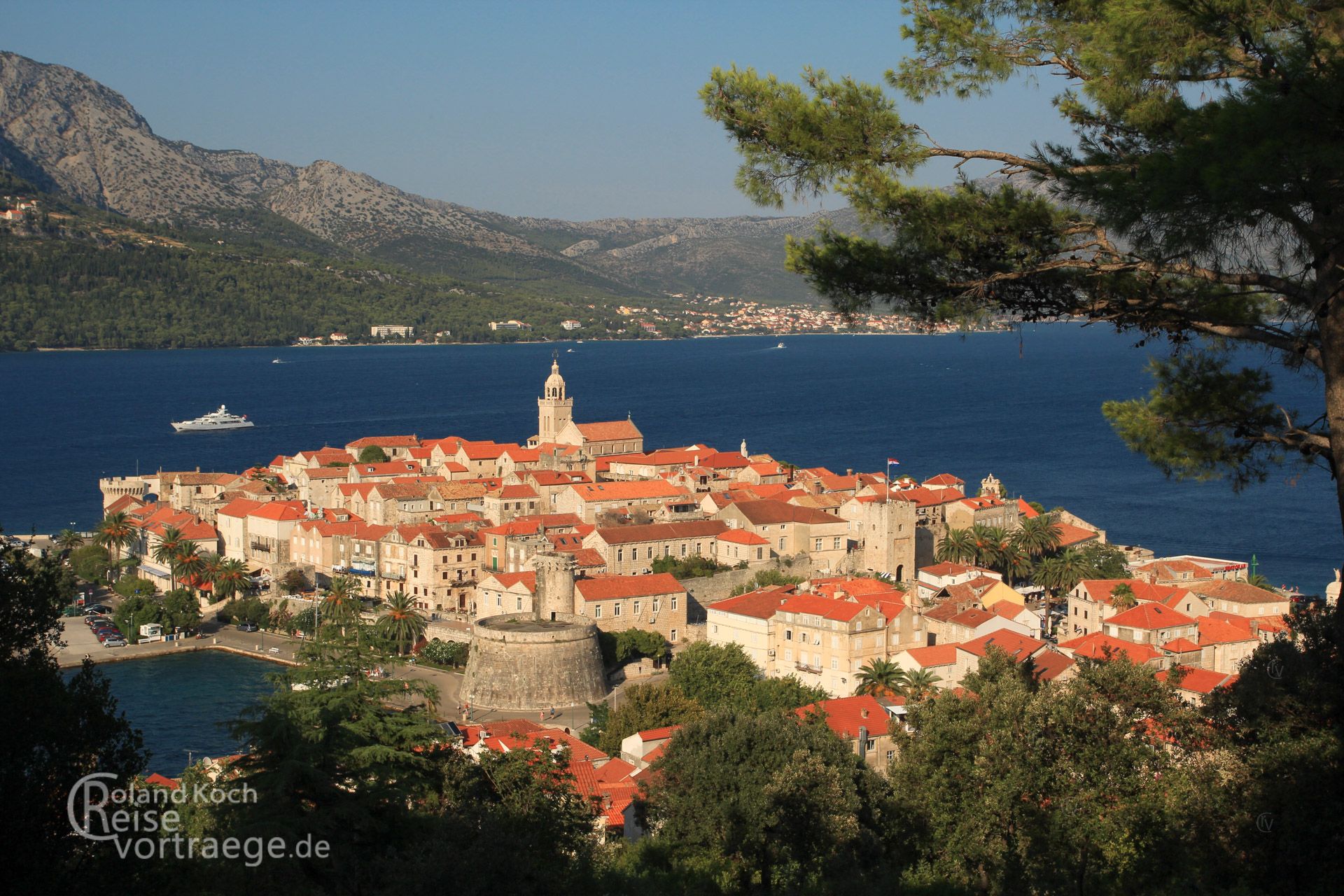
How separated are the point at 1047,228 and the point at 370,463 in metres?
54.9

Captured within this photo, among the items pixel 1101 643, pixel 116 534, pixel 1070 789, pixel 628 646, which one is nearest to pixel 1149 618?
pixel 1101 643

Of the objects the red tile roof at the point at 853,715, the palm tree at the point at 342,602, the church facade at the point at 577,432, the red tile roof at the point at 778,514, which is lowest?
the palm tree at the point at 342,602

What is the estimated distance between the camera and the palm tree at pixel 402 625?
42.0 m

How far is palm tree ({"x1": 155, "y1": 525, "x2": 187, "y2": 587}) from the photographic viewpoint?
51156mm

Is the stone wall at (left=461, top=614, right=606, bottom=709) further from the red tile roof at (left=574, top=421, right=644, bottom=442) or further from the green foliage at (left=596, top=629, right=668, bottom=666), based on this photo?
the red tile roof at (left=574, top=421, right=644, bottom=442)

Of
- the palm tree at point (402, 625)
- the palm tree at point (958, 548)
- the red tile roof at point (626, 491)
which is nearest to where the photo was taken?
the palm tree at point (402, 625)

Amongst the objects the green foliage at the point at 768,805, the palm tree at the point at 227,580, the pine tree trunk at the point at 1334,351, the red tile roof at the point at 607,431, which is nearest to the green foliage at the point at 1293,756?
the pine tree trunk at the point at 1334,351

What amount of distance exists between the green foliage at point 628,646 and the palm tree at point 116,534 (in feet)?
81.0

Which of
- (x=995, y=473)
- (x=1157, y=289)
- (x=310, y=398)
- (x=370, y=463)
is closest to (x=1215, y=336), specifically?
(x=1157, y=289)

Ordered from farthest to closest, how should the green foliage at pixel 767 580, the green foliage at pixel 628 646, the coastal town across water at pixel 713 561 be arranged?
the green foliage at pixel 767 580
the green foliage at pixel 628 646
the coastal town across water at pixel 713 561

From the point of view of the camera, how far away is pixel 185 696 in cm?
3872

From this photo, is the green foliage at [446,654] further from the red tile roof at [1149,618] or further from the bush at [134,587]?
the red tile roof at [1149,618]

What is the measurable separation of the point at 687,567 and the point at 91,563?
25.3 m

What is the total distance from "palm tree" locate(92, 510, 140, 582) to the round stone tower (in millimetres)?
23331
